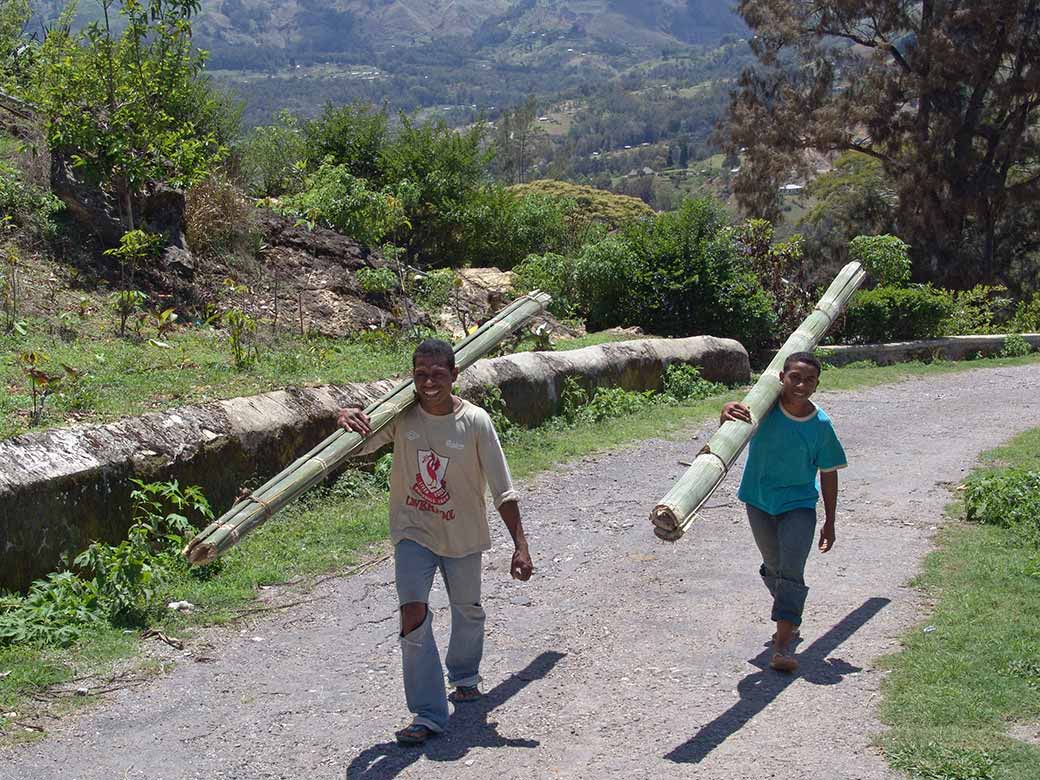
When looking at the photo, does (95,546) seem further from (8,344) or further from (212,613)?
(8,344)

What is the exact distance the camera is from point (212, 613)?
707cm

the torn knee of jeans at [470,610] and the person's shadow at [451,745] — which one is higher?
the torn knee of jeans at [470,610]

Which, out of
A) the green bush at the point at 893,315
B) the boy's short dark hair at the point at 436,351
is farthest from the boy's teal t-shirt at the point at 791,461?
the green bush at the point at 893,315

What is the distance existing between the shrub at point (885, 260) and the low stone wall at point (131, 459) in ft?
34.2

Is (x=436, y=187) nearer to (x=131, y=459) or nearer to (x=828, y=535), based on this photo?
(x=131, y=459)

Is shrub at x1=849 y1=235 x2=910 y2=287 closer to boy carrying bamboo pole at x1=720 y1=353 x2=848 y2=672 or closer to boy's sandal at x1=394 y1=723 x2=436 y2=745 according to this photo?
boy carrying bamboo pole at x1=720 y1=353 x2=848 y2=672

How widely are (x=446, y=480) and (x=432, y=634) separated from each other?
70 centimetres

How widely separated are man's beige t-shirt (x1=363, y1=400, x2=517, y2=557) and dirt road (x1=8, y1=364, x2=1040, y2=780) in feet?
2.76

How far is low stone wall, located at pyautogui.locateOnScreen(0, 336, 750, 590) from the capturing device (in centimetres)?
703

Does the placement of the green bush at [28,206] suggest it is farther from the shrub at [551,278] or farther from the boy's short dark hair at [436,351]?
the boy's short dark hair at [436,351]

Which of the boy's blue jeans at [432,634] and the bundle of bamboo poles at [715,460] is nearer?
the boy's blue jeans at [432,634]

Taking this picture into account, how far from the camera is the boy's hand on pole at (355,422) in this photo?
5641 millimetres

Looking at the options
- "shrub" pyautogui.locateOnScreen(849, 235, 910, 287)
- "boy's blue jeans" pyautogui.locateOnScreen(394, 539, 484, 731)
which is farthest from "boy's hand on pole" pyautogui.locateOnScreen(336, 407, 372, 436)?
"shrub" pyautogui.locateOnScreen(849, 235, 910, 287)

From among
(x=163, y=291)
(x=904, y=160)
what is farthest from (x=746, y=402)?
(x=904, y=160)
